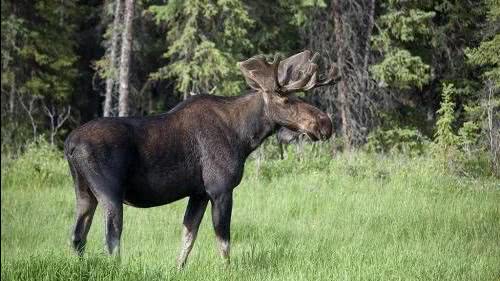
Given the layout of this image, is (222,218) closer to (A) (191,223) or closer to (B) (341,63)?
(A) (191,223)

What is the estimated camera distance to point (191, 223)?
6359 mm

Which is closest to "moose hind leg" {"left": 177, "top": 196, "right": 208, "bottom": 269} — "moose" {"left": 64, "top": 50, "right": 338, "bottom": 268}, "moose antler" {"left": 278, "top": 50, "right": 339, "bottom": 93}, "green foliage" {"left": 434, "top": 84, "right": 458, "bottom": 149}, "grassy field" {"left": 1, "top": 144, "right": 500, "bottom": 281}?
"moose" {"left": 64, "top": 50, "right": 338, "bottom": 268}

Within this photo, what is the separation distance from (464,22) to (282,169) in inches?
197

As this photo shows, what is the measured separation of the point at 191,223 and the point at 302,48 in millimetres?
15176

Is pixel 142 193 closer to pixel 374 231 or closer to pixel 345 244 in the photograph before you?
pixel 345 244

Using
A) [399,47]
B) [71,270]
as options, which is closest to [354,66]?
[399,47]

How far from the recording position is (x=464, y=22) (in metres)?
9.84

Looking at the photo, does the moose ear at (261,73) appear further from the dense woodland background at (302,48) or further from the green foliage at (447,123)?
the green foliage at (447,123)

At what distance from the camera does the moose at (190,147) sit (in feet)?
18.3

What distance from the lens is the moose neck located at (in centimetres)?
634

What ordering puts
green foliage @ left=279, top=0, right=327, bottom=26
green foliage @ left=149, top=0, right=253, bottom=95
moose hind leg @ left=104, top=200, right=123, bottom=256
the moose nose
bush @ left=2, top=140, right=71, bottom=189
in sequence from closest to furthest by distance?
1. moose hind leg @ left=104, top=200, right=123, bottom=256
2. the moose nose
3. bush @ left=2, top=140, right=71, bottom=189
4. green foliage @ left=279, top=0, right=327, bottom=26
5. green foliage @ left=149, top=0, right=253, bottom=95

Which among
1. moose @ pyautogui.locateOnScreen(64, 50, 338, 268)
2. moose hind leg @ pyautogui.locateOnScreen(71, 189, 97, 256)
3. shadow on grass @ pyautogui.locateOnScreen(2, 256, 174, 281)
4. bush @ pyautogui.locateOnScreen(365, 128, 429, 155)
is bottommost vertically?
bush @ pyautogui.locateOnScreen(365, 128, 429, 155)

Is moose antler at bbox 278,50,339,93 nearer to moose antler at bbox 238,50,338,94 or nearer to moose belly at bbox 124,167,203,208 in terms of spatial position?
moose antler at bbox 238,50,338,94

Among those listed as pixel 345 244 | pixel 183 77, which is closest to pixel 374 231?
pixel 345 244
